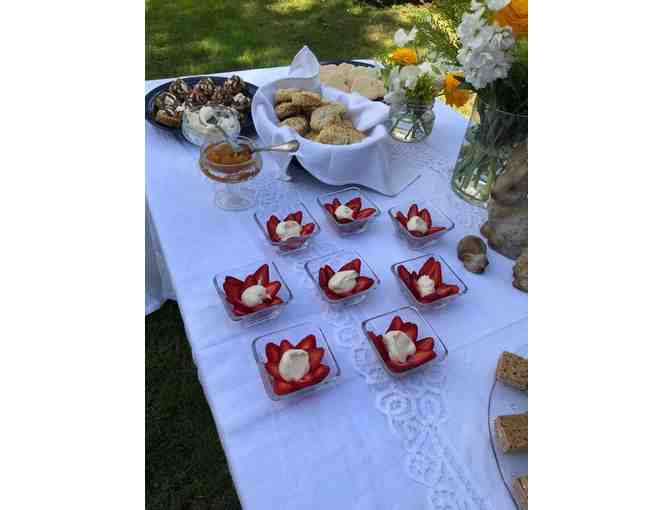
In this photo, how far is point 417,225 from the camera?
103 cm

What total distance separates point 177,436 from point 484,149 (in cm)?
116

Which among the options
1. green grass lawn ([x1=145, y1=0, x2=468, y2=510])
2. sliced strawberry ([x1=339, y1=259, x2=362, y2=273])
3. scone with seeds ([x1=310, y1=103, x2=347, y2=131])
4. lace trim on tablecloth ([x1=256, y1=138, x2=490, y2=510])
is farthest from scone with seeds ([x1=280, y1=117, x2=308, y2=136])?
green grass lawn ([x1=145, y1=0, x2=468, y2=510])

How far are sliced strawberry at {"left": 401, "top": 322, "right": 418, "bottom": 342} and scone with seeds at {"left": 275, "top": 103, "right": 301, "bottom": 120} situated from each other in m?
0.76

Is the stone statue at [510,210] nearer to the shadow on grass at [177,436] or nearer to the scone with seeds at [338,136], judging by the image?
the scone with seeds at [338,136]

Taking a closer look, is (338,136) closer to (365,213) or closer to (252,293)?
(365,213)

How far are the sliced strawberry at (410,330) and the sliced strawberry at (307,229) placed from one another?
31 cm

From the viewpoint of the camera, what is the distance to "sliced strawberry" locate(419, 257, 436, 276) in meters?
0.93

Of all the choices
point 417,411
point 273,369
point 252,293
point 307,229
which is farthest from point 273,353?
point 307,229

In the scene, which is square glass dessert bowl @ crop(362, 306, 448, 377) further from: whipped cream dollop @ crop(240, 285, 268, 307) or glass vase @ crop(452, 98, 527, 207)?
glass vase @ crop(452, 98, 527, 207)

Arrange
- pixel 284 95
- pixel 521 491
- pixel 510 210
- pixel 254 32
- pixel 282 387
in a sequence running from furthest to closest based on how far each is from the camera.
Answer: pixel 254 32
pixel 284 95
pixel 510 210
pixel 282 387
pixel 521 491
